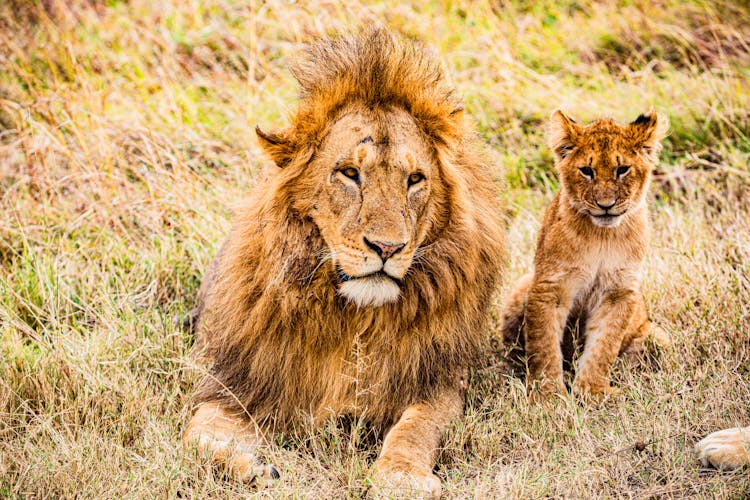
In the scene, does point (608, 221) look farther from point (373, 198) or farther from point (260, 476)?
point (260, 476)

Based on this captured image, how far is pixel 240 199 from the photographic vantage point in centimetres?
458

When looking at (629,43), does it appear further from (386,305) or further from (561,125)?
(386,305)

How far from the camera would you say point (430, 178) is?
3.04 meters

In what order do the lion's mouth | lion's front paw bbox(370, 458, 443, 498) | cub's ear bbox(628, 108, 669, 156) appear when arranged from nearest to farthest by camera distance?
1. lion's front paw bbox(370, 458, 443, 498)
2. the lion's mouth
3. cub's ear bbox(628, 108, 669, 156)

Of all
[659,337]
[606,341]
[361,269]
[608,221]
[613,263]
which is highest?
[361,269]

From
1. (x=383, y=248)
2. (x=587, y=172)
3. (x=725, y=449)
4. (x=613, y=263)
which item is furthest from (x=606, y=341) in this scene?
(x=383, y=248)

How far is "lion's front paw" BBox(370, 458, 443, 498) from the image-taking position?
2715mm

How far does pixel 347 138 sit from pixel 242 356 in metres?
0.94

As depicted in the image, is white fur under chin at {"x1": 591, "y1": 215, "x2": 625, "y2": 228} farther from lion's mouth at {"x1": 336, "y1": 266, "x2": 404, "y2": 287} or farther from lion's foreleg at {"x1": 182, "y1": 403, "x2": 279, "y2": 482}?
lion's foreleg at {"x1": 182, "y1": 403, "x2": 279, "y2": 482}

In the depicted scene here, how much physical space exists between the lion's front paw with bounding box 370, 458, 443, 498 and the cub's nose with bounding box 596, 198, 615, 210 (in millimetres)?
1268

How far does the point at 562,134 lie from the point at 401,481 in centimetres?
165

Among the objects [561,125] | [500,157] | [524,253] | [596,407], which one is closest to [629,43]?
[500,157]

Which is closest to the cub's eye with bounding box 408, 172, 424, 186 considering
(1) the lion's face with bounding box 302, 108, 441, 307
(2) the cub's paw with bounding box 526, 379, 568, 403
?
(1) the lion's face with bounding box 302, 108, 441, 307

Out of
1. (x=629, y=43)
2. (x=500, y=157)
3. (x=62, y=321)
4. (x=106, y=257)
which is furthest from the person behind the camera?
(x=629, y=43)
